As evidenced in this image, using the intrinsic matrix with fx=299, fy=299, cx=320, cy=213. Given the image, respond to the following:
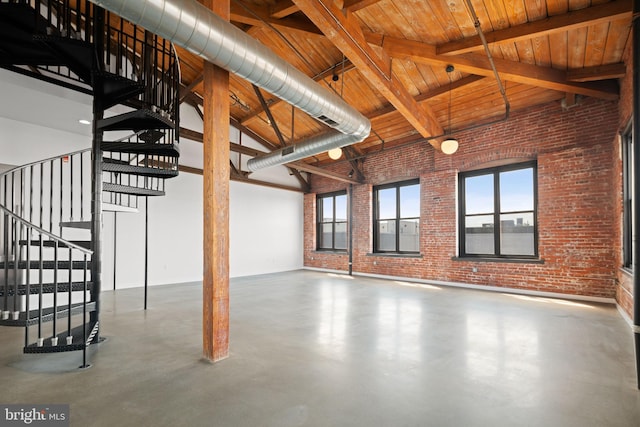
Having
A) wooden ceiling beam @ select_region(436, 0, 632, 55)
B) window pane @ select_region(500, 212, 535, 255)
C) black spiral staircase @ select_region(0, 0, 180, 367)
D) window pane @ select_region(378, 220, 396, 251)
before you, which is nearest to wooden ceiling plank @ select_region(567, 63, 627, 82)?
wooden ceiling beam @ select_region(436, 0, 632, 55)

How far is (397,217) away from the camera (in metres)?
8.77

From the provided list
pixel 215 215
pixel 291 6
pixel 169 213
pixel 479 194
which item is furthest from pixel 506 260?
pixel 169 213

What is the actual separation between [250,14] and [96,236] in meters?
3.64

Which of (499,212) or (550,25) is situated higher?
(550,25)

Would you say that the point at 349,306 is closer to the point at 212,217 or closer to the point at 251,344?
the point at 251,344

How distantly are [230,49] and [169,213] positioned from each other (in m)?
6.00

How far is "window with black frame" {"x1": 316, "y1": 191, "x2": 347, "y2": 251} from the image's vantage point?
10.3 metres

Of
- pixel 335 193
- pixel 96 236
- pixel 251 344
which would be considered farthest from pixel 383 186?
pixel 96 236

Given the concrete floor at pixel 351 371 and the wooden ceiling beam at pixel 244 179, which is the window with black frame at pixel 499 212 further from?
the wooden ceiling beam at pixel 244 179

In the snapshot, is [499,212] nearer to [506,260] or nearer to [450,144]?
[506,260]

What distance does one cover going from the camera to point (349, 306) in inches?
207

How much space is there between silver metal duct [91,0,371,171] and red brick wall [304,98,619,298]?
3.75m

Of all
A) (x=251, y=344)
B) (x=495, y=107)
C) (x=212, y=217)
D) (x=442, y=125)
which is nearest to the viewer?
(x=212, y=217)

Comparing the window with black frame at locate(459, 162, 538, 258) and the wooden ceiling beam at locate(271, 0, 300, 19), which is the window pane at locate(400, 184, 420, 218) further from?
the wooden ceiling beam at locate(271, 0, 300, 19)
